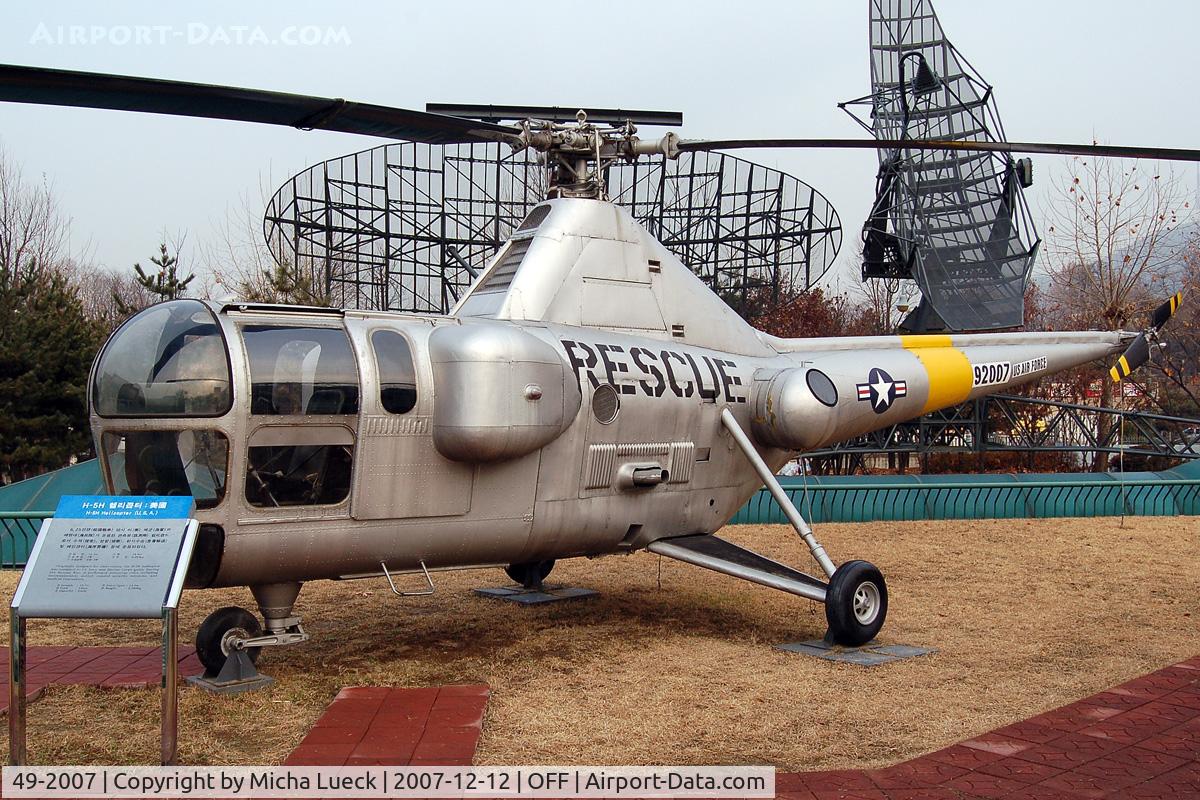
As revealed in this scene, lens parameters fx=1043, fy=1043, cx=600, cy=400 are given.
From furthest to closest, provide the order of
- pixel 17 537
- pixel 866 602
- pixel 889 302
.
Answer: pixel 889 302
pixel 17 537
pixel 866 602

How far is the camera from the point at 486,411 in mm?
7445

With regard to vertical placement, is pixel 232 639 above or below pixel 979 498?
above

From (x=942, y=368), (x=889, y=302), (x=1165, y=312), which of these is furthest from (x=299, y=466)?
(x=889, y=302)

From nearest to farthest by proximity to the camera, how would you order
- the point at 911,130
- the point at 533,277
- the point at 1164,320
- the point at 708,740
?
the point at 708,740 → the point at 533,277 → the point at 1164,320 → the point at 911,130

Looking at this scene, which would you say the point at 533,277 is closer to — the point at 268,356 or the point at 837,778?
the point at 268,356

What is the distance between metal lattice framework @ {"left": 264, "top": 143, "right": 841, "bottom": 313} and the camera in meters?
27.3

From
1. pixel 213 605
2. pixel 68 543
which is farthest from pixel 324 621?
pixel 68 543

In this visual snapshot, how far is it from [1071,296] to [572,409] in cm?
4002

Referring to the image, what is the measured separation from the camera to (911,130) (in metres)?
23.8

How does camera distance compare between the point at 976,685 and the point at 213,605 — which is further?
the point at 213,605

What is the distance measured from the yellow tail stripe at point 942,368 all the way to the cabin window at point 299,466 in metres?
6.71

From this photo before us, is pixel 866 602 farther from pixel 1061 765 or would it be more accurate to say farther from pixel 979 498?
pixel 979 498

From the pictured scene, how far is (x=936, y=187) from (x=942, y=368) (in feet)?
45.5

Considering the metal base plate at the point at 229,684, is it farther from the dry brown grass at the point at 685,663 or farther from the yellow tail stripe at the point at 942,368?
the yellow tail stripe at the point at 942,368
